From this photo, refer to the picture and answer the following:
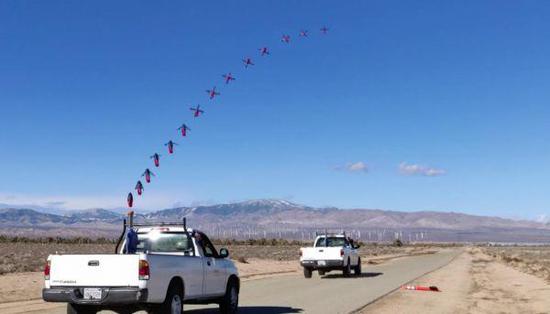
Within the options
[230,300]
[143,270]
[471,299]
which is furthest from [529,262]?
[143,270]

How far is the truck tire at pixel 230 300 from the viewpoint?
16.1m

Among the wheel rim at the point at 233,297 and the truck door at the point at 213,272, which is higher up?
the truck door at the point at 213,272

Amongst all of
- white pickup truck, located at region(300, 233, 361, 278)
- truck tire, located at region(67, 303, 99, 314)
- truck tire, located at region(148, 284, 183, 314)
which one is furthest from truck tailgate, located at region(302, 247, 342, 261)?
truck tire, located at region(67, 303, 99, 314)

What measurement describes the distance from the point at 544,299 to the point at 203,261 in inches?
454

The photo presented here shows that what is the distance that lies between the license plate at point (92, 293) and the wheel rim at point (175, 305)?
1.46 meters

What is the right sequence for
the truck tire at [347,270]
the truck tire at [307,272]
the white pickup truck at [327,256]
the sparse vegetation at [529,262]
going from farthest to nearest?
the sparse vegetation at [529,262] → the truck tire at [347,270] → the truck tire at [307,272] → the white pickup truck at [327,256]

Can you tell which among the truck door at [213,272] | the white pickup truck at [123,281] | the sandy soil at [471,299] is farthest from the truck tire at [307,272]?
the white pickup truck at [123,281]

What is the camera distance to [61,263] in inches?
504

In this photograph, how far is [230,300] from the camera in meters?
16.2

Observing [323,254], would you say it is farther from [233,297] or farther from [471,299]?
[233,297]

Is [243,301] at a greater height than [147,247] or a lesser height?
lesser

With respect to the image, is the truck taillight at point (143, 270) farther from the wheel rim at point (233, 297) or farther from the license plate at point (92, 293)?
the wheel rim at point (233, 297)

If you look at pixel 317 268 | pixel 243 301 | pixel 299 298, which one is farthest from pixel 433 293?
pixel 317 268

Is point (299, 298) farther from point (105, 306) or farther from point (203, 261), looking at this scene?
point (105, 306)
